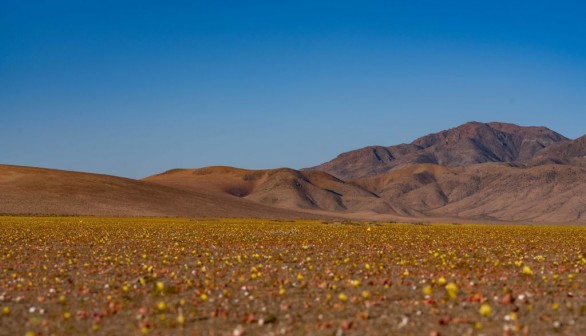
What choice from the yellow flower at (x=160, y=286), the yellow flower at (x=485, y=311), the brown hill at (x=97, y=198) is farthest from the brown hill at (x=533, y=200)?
the yellow flower at (x=485, y=311)

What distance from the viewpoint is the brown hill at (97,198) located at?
98.7m

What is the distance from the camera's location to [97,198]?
367ft

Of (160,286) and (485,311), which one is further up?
(160,286)

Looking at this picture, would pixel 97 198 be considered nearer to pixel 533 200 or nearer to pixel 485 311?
pixel 485 311

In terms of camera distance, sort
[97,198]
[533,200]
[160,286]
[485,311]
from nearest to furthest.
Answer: [485,311] → [160,286] → [97,198] → [533,200]

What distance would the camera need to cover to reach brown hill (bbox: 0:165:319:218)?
9871 centimetres

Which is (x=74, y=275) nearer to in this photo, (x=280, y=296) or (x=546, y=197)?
(x=280, y=296)

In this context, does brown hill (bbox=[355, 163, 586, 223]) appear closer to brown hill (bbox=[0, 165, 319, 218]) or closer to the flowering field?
brown hill (bbox=[0, 165, 319, 218])

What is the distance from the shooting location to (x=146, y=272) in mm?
17703

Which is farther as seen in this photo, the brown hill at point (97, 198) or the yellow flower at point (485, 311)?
the brown hill at point (97, 198)

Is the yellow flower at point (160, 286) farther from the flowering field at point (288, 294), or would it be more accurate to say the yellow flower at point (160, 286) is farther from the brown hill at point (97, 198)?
the brown hill at point (97, 198)

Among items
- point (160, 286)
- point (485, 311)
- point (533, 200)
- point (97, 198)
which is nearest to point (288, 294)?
point (160, 286)

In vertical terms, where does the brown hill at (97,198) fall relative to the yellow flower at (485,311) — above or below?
above

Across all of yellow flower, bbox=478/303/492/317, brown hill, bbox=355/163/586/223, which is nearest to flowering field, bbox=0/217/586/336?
yellow flower, bbox=478/303/492/317
